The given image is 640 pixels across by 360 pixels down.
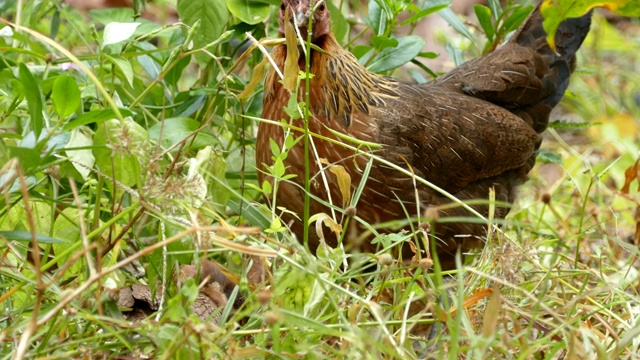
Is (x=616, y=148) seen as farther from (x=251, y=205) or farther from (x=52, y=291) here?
(x=52, y=291)

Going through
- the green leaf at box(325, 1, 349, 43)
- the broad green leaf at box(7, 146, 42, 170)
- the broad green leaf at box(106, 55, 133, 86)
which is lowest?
the green leaf at box(325, 1, 349, 43)

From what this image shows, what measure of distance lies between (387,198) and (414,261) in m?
0.94

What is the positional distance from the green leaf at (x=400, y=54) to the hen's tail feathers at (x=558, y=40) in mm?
718

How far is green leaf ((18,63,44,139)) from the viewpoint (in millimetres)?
2127

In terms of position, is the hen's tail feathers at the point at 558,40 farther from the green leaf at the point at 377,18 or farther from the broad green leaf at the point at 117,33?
the broad green leaf at the point at 117,33

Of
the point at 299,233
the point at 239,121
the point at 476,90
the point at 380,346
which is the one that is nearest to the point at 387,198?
the point at 299,233

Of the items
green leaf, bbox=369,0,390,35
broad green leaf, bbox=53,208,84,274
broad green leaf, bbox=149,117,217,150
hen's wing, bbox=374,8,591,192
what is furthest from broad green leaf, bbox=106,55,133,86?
green leaf, bbox=369,0,390,35

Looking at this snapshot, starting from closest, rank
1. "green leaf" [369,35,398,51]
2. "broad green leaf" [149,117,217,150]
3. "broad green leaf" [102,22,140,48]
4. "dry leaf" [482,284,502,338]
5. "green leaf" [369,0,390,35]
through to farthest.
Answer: "dry leaf" [482,284,502,338], "broad green leaf" [102,22,140,48], "broad green leaf" [149,117,217,150], "green leaf" [369,35,398,51], "green leaf" [369,0,390,35]

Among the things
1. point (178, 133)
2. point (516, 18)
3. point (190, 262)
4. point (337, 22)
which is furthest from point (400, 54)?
point (190, 262)

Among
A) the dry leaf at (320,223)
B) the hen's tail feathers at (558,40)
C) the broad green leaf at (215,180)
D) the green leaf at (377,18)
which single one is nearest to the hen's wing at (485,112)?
the hen's tail feathers at (558,40)

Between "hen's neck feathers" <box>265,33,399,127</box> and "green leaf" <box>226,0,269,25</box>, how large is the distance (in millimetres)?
143

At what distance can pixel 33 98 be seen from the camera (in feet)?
7.07

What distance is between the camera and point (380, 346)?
1.88 metres

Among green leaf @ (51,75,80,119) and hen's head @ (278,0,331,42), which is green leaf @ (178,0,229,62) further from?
green leaf @ (51,75,80,119)
